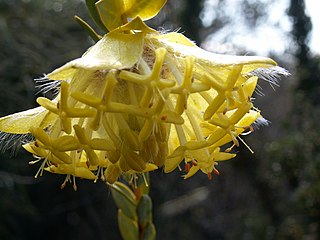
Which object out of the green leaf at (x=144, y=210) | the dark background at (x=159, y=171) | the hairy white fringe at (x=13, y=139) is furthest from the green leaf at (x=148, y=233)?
the dark background at (x=159, y=171)

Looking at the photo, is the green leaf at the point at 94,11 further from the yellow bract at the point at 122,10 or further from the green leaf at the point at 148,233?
the green leaf at the point at 148,233

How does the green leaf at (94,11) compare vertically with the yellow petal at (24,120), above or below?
above

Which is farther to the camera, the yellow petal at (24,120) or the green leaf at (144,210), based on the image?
the green leaf at (144,210)

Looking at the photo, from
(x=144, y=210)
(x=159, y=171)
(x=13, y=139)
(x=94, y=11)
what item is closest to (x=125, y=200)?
(x=144, y=210)

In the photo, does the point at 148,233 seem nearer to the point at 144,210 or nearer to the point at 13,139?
the point at 144,210

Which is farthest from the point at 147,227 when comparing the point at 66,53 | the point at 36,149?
the point at 66,53

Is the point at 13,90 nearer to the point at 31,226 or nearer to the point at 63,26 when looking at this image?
the point at 63,26

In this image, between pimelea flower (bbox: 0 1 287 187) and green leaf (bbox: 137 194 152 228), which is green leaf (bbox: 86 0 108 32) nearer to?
pimelea flower (bbox: 0 1 287 187)
